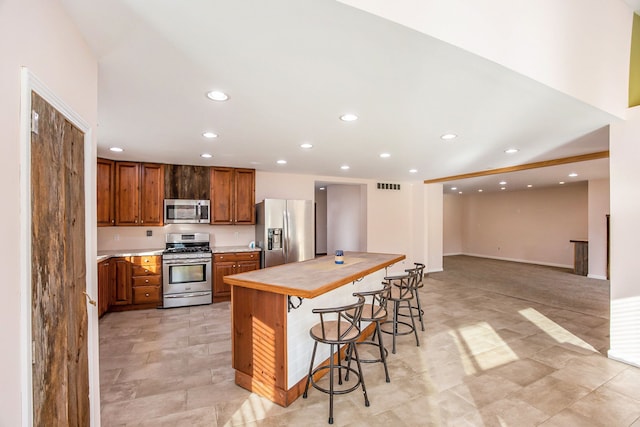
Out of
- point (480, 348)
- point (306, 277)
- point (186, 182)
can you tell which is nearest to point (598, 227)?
point (480, 348)

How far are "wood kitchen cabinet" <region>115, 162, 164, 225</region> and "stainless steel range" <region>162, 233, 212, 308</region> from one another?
27.4 inches

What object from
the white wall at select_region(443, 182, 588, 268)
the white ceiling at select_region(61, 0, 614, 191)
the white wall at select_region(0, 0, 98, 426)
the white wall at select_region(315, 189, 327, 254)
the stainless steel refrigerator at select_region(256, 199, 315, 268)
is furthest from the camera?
the white wall at select_region(315, 189, 327, 254)

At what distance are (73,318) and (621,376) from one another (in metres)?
4.34

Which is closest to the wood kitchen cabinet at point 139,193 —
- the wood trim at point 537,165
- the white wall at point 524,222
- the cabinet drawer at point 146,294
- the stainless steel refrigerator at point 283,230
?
the cabinet drawer at point 146,294

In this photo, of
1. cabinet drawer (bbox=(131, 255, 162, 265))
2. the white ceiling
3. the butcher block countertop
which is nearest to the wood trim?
the white ceiling

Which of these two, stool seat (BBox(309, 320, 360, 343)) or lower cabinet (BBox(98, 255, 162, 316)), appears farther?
lower cabinet (BBox(98, 255, 162, 316))

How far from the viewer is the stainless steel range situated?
4766 millimetres

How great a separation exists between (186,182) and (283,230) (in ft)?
6.25

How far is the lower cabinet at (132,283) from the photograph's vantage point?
4488mm

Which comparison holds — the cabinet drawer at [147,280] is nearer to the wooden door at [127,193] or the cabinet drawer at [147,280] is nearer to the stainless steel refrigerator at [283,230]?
the wooden door at [127,193]

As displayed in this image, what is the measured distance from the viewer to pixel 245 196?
5.61 metres

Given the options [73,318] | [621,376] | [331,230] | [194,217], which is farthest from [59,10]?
[331,230]

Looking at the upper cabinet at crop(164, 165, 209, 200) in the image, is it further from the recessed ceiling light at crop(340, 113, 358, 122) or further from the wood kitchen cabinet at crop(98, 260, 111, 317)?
the recessed ceiling light at crop(340, 113, 358, 122)

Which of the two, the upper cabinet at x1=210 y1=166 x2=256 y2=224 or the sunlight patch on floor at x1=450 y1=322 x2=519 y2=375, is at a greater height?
the upper cabinet at x1=210 y1=166 x2=256 y2=224
